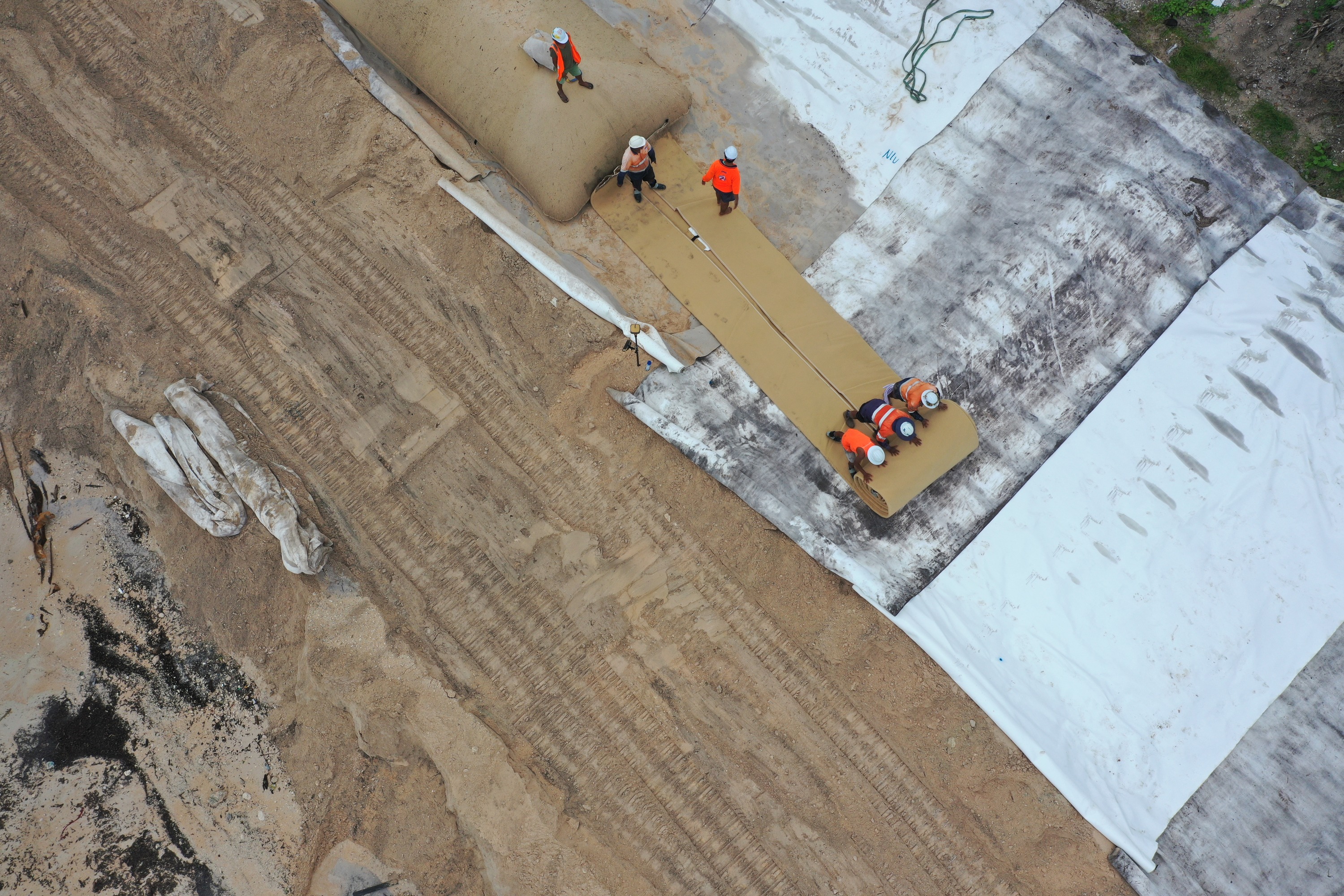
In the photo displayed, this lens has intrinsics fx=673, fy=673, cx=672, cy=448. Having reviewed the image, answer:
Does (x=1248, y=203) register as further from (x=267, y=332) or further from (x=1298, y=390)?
(x=267, y=332)

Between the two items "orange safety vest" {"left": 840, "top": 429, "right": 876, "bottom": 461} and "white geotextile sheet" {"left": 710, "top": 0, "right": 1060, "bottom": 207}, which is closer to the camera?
"orange safety vest" {"left": 840, "top": 429, "right": 876, "bottom": 461}

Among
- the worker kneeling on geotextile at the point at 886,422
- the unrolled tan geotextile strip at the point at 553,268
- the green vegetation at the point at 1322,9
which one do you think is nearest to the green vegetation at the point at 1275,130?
the green vegetation at the point at 1322,9

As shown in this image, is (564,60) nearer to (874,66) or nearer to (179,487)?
(874,66)

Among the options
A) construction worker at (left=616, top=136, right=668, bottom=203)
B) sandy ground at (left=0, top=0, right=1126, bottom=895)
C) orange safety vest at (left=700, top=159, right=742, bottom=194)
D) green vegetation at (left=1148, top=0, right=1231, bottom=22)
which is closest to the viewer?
sandy ground at (left=0, top=0, right=1126, bottom=895)

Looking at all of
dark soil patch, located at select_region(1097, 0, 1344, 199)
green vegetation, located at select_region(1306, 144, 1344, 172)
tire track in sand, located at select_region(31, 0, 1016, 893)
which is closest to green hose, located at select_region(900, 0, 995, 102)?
dark soil patch, located at select_region(1097, 0, 1344, 199)

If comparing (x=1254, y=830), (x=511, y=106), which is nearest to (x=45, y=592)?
(x=511, y=106)

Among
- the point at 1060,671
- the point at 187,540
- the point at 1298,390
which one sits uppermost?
the point at 1298,390

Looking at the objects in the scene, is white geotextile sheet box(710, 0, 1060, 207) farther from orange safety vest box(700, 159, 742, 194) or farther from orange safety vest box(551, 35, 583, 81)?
orange safety vest box(551, 35, 583, 81)
